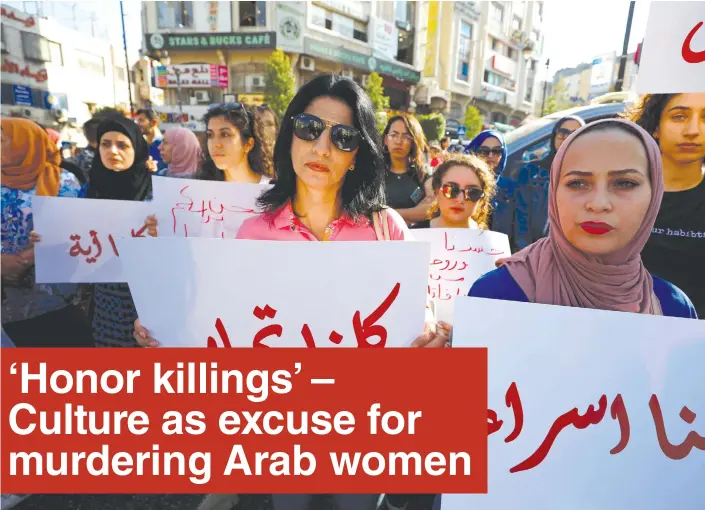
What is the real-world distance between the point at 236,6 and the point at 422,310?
30.7 meters

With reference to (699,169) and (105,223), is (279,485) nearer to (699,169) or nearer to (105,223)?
A: (105,223)

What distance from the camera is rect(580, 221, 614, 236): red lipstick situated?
939mm

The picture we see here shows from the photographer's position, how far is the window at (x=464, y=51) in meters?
37.3

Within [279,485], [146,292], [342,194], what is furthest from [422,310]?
[146,292]

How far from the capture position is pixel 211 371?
3.96ft

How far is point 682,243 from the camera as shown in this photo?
156 cm

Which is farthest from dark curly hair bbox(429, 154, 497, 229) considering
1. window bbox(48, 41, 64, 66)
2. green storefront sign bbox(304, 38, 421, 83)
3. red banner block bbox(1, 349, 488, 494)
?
window bbox(48, 41, 64, 66)

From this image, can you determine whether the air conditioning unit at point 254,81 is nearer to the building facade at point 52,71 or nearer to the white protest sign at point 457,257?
the building facade at point 52,71

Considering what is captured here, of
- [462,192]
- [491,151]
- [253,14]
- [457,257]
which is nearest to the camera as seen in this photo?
[457,257]

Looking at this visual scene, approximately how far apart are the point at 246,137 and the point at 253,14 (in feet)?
96.0

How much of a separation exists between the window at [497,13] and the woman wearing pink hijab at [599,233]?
156 feet

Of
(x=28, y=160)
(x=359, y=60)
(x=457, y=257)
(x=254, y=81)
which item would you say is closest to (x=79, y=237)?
(x=28, y=160)

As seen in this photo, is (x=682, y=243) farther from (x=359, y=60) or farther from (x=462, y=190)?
(x=359, y=60)

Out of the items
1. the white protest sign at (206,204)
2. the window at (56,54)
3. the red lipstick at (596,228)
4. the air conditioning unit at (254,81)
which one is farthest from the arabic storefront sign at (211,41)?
the red lipstick at (596,228)
